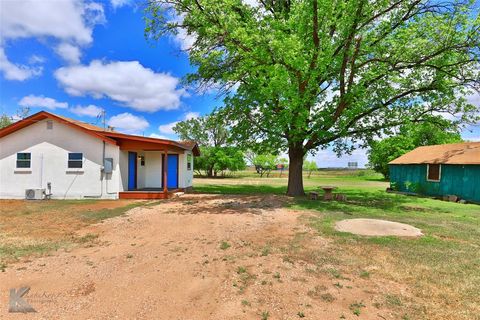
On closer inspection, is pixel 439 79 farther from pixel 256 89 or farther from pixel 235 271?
pixel 235 271

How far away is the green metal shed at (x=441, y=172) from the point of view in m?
16.4

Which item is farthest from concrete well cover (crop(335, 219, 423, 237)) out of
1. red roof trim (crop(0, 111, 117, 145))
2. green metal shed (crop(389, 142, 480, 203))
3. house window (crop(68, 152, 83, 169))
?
house window (crop(68, 152, 83, 169))

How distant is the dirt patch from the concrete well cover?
1.46 metres

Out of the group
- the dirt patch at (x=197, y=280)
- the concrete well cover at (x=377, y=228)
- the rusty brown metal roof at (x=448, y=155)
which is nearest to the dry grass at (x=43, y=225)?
the dirt patch at (x=197, y=280)

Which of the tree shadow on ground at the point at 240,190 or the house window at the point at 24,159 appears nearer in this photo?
the house window at the point at 24,159

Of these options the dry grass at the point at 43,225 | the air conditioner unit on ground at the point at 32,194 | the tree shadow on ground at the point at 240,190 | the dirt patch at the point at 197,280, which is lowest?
the dirt patch at the point at 197,280

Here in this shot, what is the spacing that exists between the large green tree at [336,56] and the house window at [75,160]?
25.0ft

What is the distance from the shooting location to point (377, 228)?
8.49 meters

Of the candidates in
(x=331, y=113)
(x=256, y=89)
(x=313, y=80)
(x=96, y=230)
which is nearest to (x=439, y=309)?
(x=96, y=230)

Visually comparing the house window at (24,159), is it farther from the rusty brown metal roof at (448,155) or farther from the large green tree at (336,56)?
the rusty brown metal roof at (448,155)

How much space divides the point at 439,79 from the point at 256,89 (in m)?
9.05

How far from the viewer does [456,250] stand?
643cm

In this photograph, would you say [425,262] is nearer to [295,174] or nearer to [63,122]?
[295,174]

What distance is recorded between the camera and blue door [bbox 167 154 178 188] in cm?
1967
